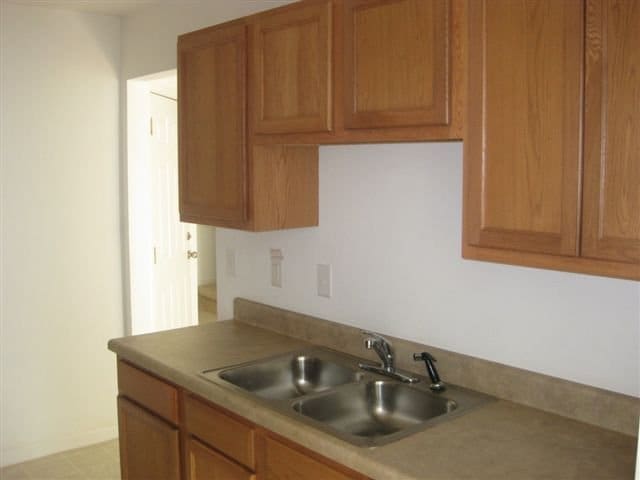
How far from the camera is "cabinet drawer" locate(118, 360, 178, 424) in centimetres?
257

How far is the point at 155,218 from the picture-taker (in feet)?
14.5

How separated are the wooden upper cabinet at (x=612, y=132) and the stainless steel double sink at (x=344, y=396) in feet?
2.45

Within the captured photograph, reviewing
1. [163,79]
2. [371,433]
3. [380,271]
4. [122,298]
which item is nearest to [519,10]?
[380,271]

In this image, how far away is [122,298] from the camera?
14.3ft

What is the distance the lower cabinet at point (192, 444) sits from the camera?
2.02 m

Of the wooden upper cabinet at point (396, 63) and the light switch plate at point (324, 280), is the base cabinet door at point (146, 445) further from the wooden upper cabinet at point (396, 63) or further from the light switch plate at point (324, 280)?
the wooden upper cabinet at point (396, 63)

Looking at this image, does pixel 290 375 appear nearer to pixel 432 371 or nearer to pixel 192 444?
pixel 192 444

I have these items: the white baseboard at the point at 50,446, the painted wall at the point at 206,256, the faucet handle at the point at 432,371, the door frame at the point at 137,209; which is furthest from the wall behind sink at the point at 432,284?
the painted wall at the point at 206,256

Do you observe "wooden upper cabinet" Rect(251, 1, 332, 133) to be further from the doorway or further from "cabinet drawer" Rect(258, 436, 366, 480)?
the doorway

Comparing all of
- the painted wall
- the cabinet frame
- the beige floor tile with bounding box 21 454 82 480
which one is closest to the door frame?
the beige floor tile with bounding box 21 454 82 480

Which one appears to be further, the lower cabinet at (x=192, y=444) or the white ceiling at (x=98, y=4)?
the white ceiling at (x=98, y=4)

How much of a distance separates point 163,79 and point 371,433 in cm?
265

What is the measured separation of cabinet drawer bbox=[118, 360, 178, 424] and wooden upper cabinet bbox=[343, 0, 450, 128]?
3.91 ft

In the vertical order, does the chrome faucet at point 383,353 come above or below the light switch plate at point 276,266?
below
